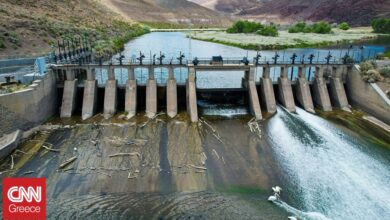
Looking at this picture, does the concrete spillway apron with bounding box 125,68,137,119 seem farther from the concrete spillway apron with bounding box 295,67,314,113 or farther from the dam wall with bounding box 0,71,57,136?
the concrete spillway apron with bounding box 295,67,314,113

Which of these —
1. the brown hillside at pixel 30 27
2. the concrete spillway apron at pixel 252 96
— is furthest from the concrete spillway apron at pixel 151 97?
the brown hillside at pixel 30 27

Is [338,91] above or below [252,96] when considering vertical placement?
above

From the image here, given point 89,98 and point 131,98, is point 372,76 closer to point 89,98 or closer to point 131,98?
point 131,98

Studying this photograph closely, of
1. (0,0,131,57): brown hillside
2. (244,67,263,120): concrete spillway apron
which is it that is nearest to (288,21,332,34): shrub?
(0,0,131,57): brown hillside

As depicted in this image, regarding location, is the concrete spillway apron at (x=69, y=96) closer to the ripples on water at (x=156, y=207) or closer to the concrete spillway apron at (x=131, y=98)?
the concrete spillway apron at (x=131, y=98)

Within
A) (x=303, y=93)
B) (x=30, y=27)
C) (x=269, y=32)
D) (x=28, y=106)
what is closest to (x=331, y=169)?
(x=303, y=93)

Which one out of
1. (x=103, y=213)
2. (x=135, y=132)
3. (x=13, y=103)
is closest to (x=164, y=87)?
(x=135, y=132)
